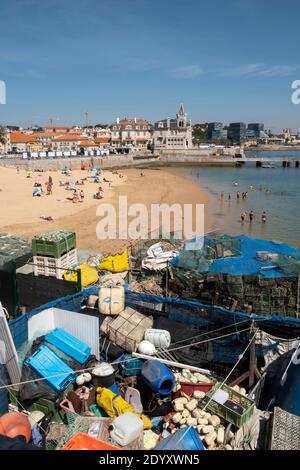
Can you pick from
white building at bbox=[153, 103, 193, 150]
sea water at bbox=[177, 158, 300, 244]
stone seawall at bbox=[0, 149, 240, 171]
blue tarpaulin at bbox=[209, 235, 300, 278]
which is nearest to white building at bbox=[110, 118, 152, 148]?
white building at bbox=[153, 103, 193, 150]

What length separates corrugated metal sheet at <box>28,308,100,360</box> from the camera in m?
6.27

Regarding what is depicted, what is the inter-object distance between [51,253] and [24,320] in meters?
2.83

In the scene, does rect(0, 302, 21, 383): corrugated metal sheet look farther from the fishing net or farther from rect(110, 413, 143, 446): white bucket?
the fishing net

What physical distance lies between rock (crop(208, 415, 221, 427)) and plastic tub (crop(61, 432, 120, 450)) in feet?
5.40

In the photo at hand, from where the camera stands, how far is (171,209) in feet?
95.6

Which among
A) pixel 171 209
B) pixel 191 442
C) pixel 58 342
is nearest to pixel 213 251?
pixel 58 342

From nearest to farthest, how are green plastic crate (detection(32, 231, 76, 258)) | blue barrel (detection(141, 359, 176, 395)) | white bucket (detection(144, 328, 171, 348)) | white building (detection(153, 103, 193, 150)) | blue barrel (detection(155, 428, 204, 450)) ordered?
blue barrel (detection(155, 428, 204, 450)) < blue barrel (detection(141, 359, 176, 395)) < white bucket (detection(144, 328, 171, 348)) < green plastic crate (detection(32, 231, 76, 258)) < white building (detection(153, 103, 193, 150))

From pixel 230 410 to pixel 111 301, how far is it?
311cm

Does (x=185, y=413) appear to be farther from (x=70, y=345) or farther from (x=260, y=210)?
(x=260, y=210)

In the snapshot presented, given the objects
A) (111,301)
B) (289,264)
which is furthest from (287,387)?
(289,264)

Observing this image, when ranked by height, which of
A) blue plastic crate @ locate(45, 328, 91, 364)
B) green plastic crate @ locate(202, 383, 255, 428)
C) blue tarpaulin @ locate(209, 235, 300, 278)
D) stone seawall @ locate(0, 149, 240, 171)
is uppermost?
stone seawall @ locate(0, 149, 240, 171)

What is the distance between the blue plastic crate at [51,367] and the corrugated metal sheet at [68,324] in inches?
21.2

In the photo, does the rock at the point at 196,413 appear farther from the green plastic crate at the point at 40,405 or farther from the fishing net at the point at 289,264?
the fishing net at the point at 289,264

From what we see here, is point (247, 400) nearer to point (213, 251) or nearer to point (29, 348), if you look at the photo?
point (29, 348)
